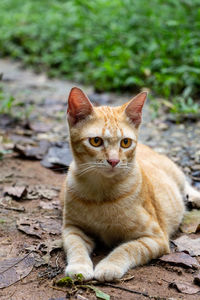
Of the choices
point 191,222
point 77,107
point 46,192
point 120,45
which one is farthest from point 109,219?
point 120,45

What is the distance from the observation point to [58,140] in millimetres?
6281

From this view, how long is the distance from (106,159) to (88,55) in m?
6.94

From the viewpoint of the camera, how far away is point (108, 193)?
346cm

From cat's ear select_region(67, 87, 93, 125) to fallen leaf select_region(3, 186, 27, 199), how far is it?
4.03 ft

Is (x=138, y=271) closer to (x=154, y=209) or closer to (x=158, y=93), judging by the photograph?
(x=154, y=209)

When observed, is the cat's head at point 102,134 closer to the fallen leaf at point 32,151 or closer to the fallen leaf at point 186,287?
the fallen leaf at point 186,287

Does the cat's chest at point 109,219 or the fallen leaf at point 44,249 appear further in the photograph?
the cat's chest at point 109,219

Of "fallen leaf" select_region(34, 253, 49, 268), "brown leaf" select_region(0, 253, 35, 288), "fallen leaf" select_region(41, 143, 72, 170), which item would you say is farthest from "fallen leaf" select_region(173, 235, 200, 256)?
Result: "fallen leaf" select_region(41, 143, 72, 170)

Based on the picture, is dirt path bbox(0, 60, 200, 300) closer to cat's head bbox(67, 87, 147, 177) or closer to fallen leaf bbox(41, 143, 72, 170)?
fallen leaf bbox(41, 143, 72, 170)

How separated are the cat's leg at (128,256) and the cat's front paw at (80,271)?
45 millimetres

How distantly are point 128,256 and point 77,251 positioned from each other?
1.33ft

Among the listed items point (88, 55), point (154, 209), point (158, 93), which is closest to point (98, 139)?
point (154, 209)

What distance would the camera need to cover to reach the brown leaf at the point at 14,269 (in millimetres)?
2971

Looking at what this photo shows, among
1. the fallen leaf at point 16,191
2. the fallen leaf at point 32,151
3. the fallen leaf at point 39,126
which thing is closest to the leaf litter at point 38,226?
the fallen leaf at point 16,191
